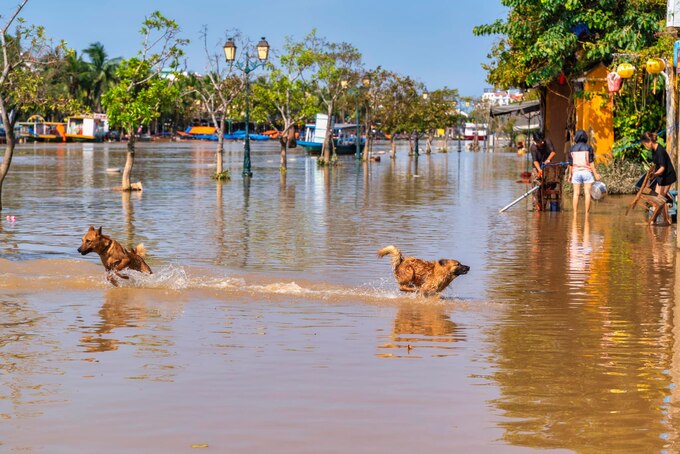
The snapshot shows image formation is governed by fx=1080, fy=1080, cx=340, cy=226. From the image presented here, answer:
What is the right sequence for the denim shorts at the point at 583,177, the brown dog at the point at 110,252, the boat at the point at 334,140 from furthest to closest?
the boat at the point at 334,140 → the denim shorts at the point at 583,177 → the brown dog at the point at 110,252

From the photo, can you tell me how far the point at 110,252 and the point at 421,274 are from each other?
3.36 m

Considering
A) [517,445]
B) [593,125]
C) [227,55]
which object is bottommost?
[517,445]

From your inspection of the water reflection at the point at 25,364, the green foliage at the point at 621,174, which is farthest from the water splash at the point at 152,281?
the green foliage at the point at 621,174

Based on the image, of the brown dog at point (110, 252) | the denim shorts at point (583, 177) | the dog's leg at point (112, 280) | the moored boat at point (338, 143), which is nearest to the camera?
the brown dog at point (110, 252)

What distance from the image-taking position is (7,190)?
31.0m

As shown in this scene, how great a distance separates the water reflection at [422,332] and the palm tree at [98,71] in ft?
383

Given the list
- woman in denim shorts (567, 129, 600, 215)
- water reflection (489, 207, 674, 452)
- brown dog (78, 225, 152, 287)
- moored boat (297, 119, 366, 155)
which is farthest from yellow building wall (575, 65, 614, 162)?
moored boat (297, 119, 366, 155)

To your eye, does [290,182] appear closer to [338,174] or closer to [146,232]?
[338,174]

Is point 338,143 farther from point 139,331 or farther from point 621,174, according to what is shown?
point 139,331

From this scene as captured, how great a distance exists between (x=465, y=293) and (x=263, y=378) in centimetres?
470

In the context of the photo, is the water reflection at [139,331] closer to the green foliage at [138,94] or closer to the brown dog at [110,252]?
the brown dog at [110,252]

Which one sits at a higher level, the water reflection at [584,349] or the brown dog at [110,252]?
the brown dog at [110,252]

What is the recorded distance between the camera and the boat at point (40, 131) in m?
112

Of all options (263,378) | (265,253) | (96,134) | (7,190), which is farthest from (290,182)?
(96,134)
